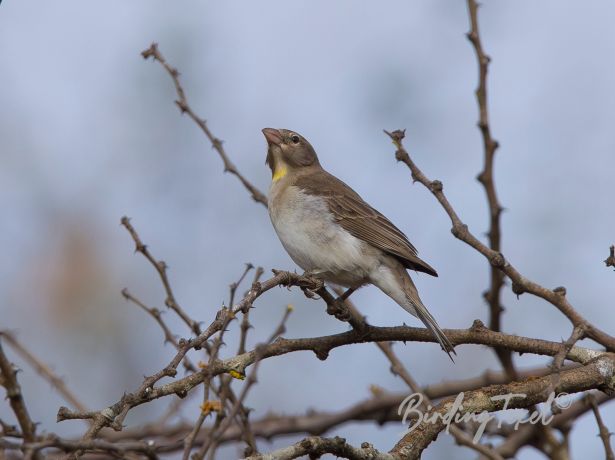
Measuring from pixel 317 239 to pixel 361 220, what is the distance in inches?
16.3

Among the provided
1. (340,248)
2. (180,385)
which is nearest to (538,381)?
(180,385)

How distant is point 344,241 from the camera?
5.91 meters

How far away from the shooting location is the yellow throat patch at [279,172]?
7.18m

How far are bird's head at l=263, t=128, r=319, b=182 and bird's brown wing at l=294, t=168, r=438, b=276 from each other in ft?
1.25

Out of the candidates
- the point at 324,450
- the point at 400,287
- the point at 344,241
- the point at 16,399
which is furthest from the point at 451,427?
the point at 344,241

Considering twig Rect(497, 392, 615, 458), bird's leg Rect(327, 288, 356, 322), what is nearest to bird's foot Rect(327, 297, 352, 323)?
bird's leg Rect(327, 288, 356, 322)

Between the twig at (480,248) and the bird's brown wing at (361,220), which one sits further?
the bird's brown wing at (361,220)

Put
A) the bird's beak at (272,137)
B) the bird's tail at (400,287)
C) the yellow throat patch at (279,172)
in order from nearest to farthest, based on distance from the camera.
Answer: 1. the bird's tail at (400,287)
2. the yellow throat patch at (279,172)
3. the bird's beak at (272,137)

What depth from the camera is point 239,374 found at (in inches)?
146

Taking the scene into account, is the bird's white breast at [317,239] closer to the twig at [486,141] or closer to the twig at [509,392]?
the twig at [486,141]

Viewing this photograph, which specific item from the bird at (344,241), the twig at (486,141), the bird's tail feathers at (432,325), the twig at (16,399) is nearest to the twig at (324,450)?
the twig at (16,399)

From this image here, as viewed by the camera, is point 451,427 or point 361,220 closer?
point 451,427

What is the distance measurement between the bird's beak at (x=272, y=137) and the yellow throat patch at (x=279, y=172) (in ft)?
0.64

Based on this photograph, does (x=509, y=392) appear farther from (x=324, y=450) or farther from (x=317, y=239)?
(x=317, y=239)
